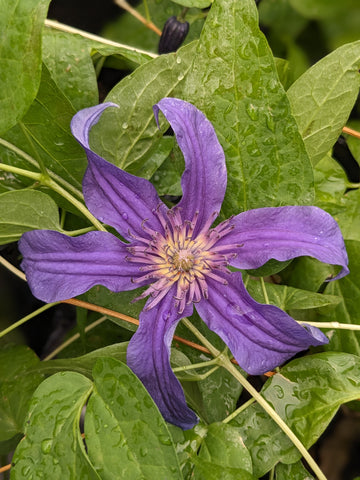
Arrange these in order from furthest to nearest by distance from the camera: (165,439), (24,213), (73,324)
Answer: (73,324)
(24,213)
(165,439)

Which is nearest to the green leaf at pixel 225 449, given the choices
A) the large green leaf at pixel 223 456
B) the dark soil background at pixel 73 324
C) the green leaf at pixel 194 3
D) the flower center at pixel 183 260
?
the large green leaf at pixel 223 456

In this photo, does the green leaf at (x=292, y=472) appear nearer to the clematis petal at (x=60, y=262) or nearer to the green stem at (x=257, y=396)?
the green stem at (x=257, y=396)

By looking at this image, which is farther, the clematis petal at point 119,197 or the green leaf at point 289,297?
the green leaf at point 289,297

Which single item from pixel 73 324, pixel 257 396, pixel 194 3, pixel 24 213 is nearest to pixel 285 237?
pixel 257 396

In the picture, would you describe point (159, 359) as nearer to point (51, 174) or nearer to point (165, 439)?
point (165, 439)

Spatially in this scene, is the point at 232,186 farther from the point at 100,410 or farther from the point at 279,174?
the point at 100,410

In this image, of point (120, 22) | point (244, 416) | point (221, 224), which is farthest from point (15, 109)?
point (120, 22)
